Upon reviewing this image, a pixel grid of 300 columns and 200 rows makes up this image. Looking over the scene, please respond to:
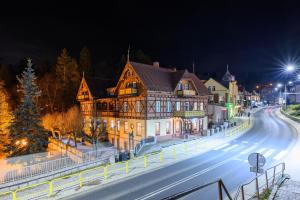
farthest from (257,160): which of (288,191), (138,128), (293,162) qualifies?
(138,128)

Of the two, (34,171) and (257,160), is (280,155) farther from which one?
(34,171)

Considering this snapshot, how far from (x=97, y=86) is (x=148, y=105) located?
1424cm

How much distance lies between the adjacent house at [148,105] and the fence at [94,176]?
600cm

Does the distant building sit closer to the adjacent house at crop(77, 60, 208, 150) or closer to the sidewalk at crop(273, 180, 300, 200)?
the adjacent house at crop(77, 60, 208, 150)

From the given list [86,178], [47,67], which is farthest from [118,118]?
[47,67]

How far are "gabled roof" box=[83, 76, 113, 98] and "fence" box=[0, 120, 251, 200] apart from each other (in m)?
18.9

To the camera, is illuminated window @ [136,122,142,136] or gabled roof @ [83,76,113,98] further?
gabled roof @ [83,76,113,98]

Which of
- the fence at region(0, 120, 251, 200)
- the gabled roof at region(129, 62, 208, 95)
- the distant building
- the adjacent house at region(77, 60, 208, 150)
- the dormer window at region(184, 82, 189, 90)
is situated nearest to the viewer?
the fence at region(0, 120, 251, 200)

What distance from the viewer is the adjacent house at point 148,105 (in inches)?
1222

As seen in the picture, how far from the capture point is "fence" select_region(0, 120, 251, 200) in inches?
577

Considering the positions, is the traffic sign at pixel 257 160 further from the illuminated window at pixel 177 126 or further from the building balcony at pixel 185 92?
the illuminated window at pixel 177 126

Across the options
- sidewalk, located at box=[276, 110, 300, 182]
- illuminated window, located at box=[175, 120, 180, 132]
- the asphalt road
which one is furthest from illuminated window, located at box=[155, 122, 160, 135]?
sidewalk, located at box=[276, 110, 300, 182]

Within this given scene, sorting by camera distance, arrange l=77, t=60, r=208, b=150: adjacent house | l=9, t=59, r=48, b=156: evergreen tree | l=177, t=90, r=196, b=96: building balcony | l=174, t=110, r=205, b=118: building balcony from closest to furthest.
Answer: l=9, t=59, r=48, b=156: evergreen tree < l=77, t=60, r=208, b=150: adjacent house < l=174, t=110, r=205, b=118: building balcony < l=177, t=90, r=196, b=96: building balcony

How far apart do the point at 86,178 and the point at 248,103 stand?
3542 inches
